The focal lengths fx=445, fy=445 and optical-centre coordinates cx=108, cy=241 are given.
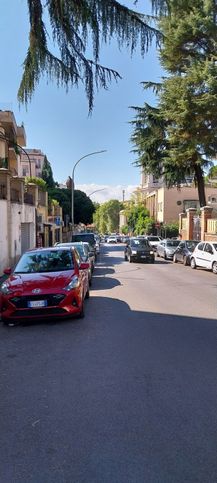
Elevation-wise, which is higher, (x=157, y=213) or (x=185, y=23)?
(x=185, y=23)

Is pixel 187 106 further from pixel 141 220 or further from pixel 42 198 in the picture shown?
pixel 141 220

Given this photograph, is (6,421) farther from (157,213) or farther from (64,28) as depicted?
(157,213)

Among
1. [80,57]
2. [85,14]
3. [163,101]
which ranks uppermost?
[163,101]

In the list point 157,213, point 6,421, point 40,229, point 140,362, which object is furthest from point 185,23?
point 157,213

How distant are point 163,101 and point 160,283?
1675 cm

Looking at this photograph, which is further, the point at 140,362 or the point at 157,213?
the point at 157,213

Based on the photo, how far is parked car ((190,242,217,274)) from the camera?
21.5 meters

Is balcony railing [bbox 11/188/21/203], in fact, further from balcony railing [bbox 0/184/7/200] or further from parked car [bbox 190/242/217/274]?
parked car [bbox 190/242/217/274]

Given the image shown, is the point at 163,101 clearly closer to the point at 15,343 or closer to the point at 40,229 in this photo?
the point at 40,229

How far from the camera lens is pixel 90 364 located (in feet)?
19.5

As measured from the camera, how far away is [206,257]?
22266 millimetres

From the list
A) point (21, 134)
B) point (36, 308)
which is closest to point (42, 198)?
point (21, 134)

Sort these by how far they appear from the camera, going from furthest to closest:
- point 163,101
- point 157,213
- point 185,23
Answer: point 157,213 → point 163,101 → point 185,23

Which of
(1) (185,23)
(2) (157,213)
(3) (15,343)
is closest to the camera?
(3) (15,343)
